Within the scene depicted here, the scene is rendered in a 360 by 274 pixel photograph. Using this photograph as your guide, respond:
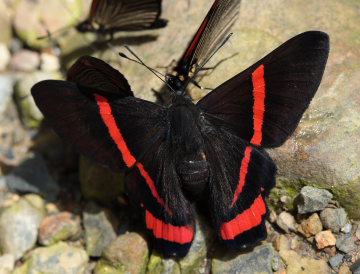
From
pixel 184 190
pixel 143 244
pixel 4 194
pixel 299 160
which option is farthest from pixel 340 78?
pixel 4 194

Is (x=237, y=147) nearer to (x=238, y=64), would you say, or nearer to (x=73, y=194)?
(x=238, y=64)

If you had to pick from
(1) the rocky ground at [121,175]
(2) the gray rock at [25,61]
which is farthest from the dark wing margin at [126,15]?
(2) the gray rock at [25,61]

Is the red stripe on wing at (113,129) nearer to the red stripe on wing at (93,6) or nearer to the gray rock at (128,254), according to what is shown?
the gray rock at (128,254)

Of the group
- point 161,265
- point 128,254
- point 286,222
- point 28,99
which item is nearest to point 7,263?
point 128,254

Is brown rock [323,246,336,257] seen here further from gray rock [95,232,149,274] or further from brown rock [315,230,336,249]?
gray rock [95,232,149,274]

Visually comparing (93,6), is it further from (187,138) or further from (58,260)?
(58,260)
